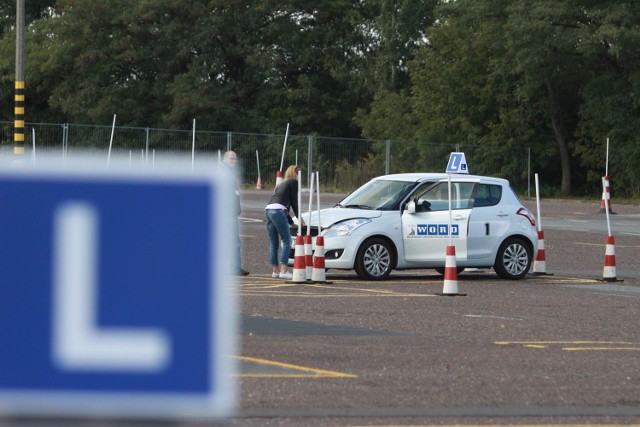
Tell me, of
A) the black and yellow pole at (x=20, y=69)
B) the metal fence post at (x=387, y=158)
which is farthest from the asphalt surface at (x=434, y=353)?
the metal fence post at (x=387, y=158)

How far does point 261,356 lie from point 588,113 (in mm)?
47674

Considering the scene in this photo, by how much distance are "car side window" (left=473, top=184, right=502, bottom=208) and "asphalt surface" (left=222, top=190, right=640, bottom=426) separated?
1.15m

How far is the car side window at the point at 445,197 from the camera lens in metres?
20.2

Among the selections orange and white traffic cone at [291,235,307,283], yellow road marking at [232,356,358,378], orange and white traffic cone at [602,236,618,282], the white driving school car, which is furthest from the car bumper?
yellow road marking at [232,356,358,378]

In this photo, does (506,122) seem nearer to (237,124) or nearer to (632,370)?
(237,124)

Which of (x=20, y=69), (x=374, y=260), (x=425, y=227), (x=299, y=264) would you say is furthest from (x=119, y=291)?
(x=20, y=69)

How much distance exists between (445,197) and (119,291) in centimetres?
1866

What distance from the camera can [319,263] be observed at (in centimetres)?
1856

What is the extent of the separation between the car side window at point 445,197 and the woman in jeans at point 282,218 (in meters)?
1.86

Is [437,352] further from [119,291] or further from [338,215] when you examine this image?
[119,291]

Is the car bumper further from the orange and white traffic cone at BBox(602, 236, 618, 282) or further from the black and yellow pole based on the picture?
the black and yellow pole

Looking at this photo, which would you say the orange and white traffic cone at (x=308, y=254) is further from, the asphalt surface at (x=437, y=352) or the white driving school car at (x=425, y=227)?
the asphalt surface at (x=437, y=352)

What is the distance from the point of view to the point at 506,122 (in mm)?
59281

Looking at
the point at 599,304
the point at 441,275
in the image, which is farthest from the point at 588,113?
the point at 599,304
